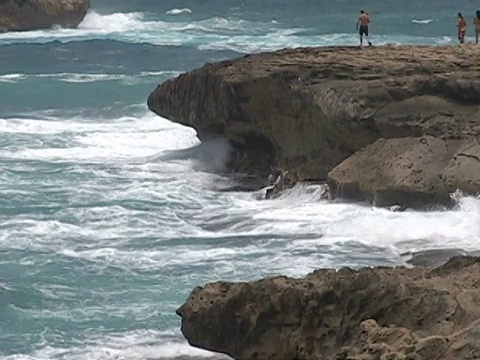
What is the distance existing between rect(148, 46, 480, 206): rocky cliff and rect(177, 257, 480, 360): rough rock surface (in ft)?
28.0

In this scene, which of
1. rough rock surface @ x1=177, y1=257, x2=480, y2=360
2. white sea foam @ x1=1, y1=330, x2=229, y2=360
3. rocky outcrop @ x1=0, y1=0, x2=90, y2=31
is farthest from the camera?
rocky outcrop @ x1=0, y1=0, x2=90, y2=31

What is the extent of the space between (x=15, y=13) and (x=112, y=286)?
34198 millimetres

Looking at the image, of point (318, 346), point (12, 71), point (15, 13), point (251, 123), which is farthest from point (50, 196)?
point (15, 13)

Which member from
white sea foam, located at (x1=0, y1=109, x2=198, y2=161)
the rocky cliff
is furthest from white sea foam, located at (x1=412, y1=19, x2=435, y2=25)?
the rocky cliff

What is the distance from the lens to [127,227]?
709 inches

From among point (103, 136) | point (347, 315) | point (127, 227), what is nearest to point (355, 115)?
point (127, 227)

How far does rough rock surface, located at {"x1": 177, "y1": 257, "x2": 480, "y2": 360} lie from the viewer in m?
7.84

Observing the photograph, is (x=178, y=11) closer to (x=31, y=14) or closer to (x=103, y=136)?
(x=31, y=14)

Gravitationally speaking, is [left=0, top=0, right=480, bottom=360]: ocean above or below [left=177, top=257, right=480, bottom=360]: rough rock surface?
below

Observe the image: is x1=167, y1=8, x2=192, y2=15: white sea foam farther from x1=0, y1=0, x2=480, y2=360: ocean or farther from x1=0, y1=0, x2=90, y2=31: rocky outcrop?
x1=0, y1=0, x2=480, y2=360: ocean

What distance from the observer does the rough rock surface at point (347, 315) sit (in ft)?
25.7

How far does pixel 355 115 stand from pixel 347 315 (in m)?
10.8

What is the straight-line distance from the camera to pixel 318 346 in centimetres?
891

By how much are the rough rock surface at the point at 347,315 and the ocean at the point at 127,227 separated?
2150 mm
